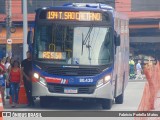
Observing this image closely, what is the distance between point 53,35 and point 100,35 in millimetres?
1429

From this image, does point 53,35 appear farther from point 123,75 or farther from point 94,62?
point 123,75

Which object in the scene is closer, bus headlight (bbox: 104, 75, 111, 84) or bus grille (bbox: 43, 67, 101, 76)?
bus grille (bbox: 43, 67, 101, 76)

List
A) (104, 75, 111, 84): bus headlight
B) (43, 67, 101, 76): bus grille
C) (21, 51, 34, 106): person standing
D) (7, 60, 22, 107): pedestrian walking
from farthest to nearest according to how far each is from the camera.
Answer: (21, 51, 34, 106): person standing → (7, 60, 22, 107): pedestrian walking → (104, 75, 111, 84): bus headlight → (43, 67, 101, 76): bus grille

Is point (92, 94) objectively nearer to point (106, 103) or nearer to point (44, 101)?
point (106, 103)

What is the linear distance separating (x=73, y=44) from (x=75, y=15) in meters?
0.94

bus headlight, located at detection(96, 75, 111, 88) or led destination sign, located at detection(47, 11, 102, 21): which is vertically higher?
led destination sign, located at detection(47, 11, 102, 21)

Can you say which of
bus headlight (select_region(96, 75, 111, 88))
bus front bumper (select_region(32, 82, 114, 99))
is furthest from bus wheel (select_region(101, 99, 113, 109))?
bus headlight (select_region(96, 75, 111, 88))

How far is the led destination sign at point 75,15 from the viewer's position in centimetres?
1964

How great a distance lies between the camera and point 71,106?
2114 cm

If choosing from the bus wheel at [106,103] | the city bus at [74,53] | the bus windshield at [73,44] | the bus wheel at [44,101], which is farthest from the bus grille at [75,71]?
the bus wheel at [106,103]

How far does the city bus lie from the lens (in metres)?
19.2

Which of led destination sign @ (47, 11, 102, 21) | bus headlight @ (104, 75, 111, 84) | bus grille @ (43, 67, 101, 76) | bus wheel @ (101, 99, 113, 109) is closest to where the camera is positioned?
bus grille @ (43, 67, 101, 76)

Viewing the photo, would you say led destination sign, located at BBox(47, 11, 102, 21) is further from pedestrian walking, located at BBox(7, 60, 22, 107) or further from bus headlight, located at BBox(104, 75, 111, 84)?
pedestrian walking, located at BBox(7, 60, 22, 107)

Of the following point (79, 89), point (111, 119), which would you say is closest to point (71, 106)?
point (79, 89)
